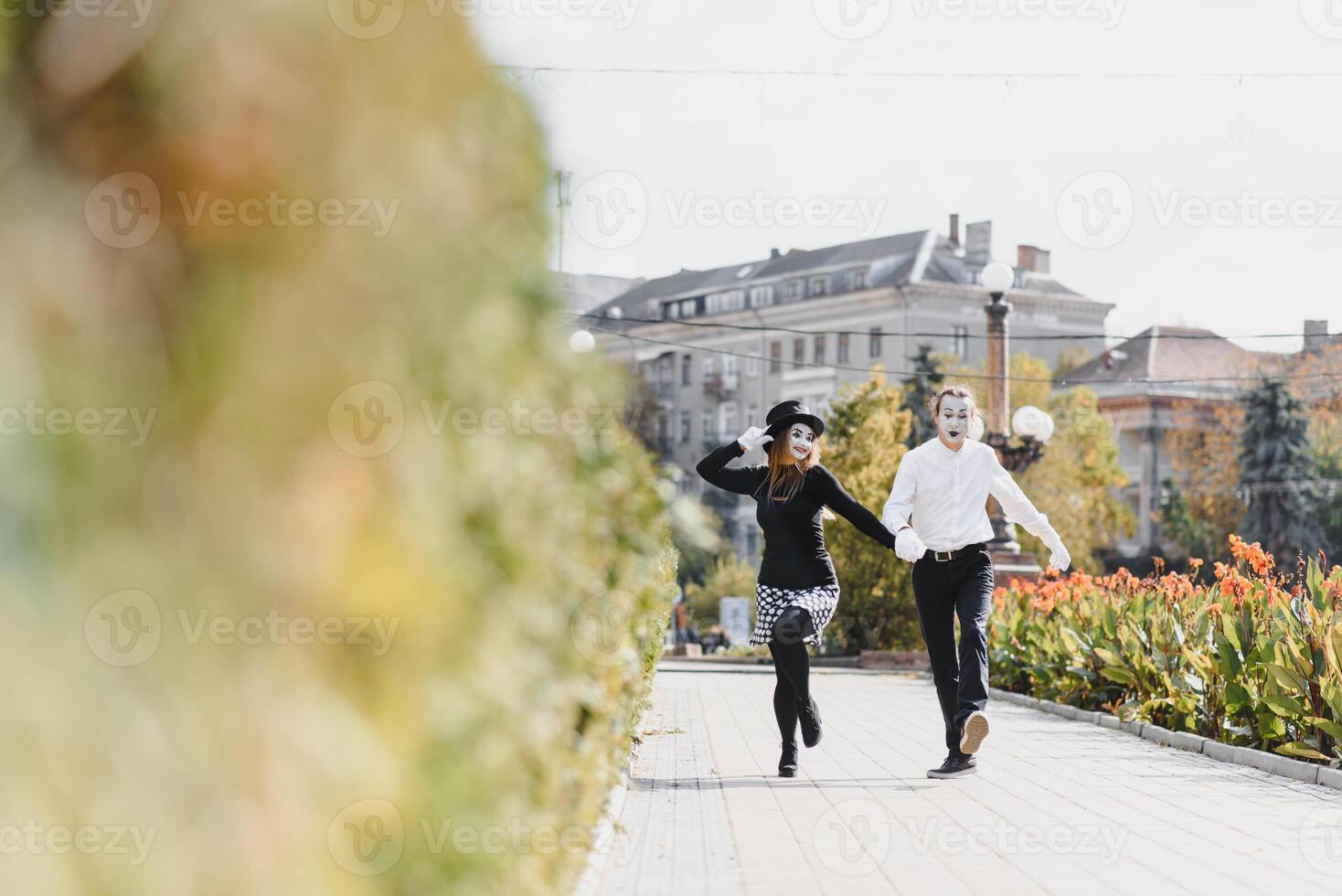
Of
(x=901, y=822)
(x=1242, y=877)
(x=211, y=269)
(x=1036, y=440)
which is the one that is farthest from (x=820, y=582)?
(x=1036, y=440)

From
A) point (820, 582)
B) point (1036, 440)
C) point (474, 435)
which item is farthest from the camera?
point (1036, 440)

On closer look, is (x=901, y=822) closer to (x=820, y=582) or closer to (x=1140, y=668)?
(x=820, y=582)

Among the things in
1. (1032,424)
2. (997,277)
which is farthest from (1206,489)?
(997,277)

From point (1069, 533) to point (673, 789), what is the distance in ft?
172

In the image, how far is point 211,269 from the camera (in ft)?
7.08

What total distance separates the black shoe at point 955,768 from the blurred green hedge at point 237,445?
22.7ft

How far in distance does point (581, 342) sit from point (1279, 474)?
5708 centimetres

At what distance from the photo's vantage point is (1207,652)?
11805mm

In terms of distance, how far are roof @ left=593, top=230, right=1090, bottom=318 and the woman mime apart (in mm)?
65828

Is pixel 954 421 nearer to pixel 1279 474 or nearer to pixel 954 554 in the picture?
pixel 954 554

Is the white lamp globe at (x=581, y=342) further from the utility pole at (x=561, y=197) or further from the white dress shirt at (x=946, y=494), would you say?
the white dress shirt at (x=946, y=494)

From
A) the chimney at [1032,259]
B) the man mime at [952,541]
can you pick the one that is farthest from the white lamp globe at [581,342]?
the chimney at [1032,259]

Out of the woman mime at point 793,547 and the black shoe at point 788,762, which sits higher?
the woman mime at point 793,547

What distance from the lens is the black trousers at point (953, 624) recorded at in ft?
31.1
